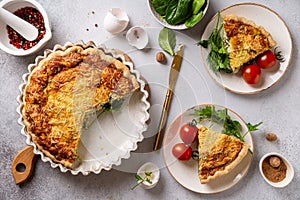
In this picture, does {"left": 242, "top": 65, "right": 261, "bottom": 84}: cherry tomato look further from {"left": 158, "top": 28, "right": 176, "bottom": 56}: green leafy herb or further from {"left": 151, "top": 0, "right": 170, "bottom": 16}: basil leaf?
{"left": 151, "top": 0, "right": 170, "bottom": 16}: basil leaf

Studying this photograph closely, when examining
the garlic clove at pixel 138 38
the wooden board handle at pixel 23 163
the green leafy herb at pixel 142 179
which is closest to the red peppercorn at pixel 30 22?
the garlic clove at pixel 138 38

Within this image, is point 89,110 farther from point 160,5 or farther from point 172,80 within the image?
point 160,5

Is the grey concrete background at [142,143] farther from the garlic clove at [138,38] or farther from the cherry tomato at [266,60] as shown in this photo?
the cherry tomato at [266,60]

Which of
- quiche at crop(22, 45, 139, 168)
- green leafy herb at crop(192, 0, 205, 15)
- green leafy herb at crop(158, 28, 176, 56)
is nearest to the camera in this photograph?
quiche at crop(22, 45, 139, 168)

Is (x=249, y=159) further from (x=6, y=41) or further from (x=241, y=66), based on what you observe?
(x=6, y=41)

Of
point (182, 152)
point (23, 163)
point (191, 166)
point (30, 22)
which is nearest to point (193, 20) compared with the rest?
point (182, 152)

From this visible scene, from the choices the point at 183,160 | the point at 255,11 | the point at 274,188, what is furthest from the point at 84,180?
the point at 255,11

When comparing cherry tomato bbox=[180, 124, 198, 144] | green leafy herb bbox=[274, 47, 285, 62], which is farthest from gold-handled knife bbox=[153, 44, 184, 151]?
green leafy herb bbox=[274, 47, 285, 62]
